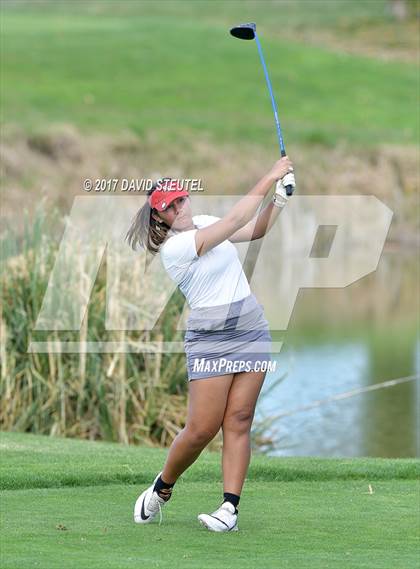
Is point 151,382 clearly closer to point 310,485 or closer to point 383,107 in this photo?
point 310,485

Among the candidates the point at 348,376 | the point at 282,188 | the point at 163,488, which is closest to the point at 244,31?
the point at 282,188

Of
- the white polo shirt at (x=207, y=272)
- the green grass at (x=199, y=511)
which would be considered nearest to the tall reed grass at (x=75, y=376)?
the green grass at (x=199, y=511)

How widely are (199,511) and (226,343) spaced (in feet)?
3.33

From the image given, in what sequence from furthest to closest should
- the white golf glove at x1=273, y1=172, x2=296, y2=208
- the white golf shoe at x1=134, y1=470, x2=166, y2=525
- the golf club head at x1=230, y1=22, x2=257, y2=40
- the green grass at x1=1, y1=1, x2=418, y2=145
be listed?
1. the green grass at x1=1, y1=1, x2=418, y2=145
2. the golf club head at x1=230, y1=22, x2=257, y2=40
3. the white golf shoe at x1=134, y1=470, x2=166, y2=525
4. the white golf glove at x1=273, y1=172, x2=296, y2=208

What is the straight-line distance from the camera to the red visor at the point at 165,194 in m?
6.05

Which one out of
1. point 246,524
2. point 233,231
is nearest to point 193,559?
point 246,524

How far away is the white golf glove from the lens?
594cm

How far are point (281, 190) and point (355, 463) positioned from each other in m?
2.76

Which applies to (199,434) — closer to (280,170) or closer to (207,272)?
(207,272)

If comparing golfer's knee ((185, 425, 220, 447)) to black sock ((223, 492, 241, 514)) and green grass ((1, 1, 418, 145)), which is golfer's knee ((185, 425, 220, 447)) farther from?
green grass ((1, 1, 418, 145))

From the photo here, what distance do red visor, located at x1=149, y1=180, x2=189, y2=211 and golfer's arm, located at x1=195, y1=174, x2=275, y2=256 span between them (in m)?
0.26

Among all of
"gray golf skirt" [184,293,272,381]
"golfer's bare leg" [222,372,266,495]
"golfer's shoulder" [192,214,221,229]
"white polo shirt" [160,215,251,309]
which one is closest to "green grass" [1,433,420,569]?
"golfer's bare leg" [222,372,266,495]

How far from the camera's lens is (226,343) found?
238 inches

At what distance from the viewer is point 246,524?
6227mm
